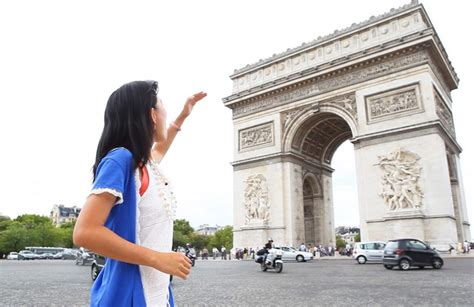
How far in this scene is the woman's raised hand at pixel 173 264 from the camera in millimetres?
1224

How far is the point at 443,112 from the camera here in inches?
909

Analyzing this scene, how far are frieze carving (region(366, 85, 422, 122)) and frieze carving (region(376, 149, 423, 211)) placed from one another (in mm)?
2363

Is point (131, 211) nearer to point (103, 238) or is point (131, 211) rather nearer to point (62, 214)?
point (103, 238)

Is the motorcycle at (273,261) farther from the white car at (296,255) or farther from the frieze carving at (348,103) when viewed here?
the frieze carving at (348,103)

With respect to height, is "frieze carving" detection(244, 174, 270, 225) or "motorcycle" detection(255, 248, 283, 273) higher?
"frieze carving" detection(244, 174, 270, 225)

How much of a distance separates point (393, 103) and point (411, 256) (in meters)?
10.7

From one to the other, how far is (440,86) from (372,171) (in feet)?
22.5

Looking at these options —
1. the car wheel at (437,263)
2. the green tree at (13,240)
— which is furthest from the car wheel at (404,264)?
the green tree at (13,240)

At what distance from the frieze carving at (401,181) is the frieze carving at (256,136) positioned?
8048 millimetres

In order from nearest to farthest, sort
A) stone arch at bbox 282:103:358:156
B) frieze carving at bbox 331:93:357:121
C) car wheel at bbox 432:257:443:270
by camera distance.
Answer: car wheel at bbox 432:257:443:270 < frieze carving at bbox 331:93:357:121 < stone arch at bbox 282:103:358:156

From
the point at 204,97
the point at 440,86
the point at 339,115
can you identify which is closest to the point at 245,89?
the point at 339,115

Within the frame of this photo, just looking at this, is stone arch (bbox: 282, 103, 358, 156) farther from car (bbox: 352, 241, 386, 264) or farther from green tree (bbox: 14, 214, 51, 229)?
green tree (bbox: 14, 214, 51, 229)

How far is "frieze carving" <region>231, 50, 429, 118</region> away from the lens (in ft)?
71.7

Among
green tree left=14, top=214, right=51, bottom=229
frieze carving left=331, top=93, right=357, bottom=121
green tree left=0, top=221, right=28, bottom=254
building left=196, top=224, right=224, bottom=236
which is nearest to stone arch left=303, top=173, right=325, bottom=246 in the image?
frieze carving left=331, top=93, right=357, bottom=121
